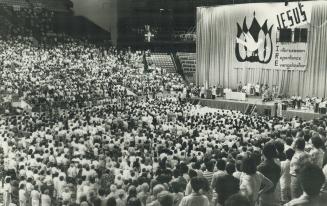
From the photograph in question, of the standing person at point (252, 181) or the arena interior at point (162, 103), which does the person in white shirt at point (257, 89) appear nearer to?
the arena interior at point (162, 103)

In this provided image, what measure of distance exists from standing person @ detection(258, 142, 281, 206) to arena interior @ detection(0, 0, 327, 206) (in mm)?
15

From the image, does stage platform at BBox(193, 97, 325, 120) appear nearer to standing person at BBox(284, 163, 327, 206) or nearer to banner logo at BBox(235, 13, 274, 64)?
banner logo at BBox(235, 13, 274, 64)

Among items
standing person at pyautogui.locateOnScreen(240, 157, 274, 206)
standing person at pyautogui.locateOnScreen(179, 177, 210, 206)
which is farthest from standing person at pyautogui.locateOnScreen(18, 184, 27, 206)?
standing person at pyautogui.locateOnScreen(240, 157, 274, 206)

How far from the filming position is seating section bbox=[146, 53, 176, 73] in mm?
39688

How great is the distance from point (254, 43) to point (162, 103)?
8.78m

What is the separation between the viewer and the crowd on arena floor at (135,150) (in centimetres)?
587

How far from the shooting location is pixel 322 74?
86.5ft

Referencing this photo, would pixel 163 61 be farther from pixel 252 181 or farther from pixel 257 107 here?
pixel 252 181

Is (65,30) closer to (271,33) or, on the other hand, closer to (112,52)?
(112,52)

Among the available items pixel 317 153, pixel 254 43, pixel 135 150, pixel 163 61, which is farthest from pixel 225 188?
pixel 163 61

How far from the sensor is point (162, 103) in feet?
82.2

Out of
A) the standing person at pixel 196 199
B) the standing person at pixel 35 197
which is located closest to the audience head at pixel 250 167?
the standing person at pixel 196 199

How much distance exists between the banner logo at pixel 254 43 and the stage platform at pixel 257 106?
3.27m

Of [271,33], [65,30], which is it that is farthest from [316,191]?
[65,30]
